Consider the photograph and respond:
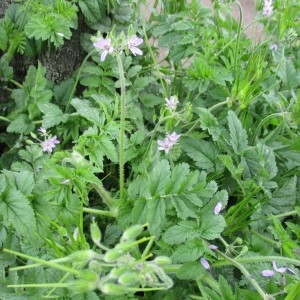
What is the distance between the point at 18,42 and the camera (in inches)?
62.6

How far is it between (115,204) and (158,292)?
23cm

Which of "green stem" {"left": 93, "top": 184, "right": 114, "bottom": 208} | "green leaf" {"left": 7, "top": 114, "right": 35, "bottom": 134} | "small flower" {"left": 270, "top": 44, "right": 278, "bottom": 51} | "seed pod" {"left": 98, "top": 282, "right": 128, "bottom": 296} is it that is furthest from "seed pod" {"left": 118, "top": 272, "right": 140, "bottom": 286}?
"small flower" {"left": 270, "top": 44, "right": 278, "bottom": 51}

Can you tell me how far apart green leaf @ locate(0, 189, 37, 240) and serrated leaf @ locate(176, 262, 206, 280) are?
1.02 ft

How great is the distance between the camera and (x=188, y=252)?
1.07m

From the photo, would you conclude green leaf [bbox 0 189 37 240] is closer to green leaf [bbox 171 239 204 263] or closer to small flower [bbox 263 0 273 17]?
green leaf [bbox 171 239 204 263]

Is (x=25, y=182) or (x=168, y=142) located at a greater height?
(x=168, y=142)

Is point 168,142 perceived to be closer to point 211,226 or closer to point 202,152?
point 202,152

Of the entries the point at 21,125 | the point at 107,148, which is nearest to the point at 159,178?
the point at 107,148

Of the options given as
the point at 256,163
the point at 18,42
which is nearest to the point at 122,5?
the point at 18,42

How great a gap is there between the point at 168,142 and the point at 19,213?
0.44m

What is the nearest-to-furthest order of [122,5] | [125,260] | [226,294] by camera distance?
1. [125,260]
2. [226,294]
3. [122,5]

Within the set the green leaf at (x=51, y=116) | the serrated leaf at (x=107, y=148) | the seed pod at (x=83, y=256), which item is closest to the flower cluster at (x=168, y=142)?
the serrated leaf at (x=107, y=148)

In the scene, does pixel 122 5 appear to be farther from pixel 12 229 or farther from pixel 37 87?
pixel 12 229

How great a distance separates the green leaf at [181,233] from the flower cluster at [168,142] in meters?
0.24
